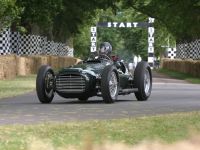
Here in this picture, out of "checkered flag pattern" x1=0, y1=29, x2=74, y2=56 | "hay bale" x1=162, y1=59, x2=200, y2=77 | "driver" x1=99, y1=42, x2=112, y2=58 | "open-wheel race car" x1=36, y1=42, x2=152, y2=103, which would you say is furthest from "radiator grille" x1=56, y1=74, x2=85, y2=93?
"hay bale" x1=162, y1=59, x2=200, y2=77

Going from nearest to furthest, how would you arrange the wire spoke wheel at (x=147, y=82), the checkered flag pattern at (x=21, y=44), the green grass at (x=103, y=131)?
the green grass at (x=103, y=131) < the wire spoke wheel at (x=147, y=82) < the checkered flag pattern at (x=21, y=44)

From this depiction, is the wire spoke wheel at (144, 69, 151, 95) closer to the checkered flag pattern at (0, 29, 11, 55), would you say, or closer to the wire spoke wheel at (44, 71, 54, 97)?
the wire spoke wheel at (44, 71, 54, 97)

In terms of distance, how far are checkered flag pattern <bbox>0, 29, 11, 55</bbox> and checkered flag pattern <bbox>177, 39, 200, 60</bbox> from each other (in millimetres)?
15070

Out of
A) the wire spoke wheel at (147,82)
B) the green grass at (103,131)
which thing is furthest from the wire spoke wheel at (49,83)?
the green grass at (103,131)

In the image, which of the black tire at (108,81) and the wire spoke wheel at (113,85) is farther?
the wire spoke wheel at (113,85)

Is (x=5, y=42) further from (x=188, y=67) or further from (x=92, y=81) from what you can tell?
(x=92, y=81)

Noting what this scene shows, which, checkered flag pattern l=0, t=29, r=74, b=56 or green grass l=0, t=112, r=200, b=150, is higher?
checkered flag pattern l=0, t=29, r=74, b=56

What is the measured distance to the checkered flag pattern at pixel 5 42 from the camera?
3550 centimetres

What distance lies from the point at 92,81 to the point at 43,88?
50.1 inches

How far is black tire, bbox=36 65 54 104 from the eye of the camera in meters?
15.3

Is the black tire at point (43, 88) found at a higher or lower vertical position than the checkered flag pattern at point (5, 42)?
lower

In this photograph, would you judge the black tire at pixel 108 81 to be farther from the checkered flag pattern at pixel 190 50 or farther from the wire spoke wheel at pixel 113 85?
the checkered flag pattern at pixel 190 50

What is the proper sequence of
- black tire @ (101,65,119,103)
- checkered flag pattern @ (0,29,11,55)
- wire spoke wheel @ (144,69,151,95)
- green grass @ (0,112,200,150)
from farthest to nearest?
checkered flag pattern @ (0,29,11,55)
wire spoke wheel @ (144,69,151,95)
black tire @ (101,65,119,103)
green grass @ (0,112,200,150)

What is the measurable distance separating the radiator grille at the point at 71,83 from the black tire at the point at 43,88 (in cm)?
42
